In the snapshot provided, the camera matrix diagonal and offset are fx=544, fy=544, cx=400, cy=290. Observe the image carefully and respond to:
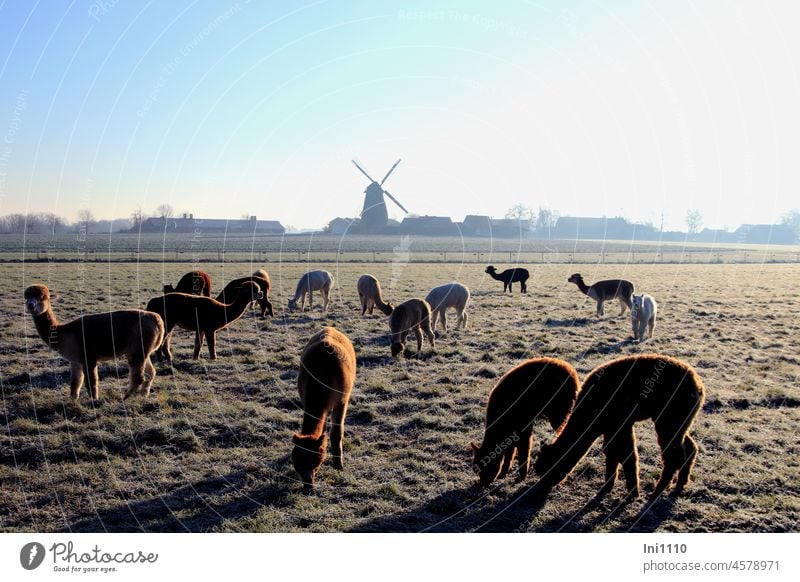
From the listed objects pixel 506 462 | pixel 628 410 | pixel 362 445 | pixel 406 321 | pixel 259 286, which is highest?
pixel 259 286

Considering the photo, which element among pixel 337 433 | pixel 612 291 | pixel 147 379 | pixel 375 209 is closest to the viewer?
pixel 337 433

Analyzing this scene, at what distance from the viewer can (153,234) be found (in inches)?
4215

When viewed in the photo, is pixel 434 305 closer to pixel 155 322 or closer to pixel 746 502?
pixel 155 322

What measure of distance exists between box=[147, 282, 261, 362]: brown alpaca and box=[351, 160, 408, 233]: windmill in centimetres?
3985

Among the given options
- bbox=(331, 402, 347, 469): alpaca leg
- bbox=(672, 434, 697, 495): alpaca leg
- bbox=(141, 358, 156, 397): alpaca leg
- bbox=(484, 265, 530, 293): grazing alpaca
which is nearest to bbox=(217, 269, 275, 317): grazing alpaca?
bbox=(141, 358, 156, 397): alpaca leg

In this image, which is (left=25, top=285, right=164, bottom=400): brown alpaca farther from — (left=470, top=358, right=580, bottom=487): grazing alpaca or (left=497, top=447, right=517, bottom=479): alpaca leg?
(left=497, top=447, right=517, bottom=479): alpaca leg

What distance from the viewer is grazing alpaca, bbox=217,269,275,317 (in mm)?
15391

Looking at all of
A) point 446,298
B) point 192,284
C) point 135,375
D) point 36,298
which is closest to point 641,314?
point 446,298

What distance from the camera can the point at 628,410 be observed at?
634 cm

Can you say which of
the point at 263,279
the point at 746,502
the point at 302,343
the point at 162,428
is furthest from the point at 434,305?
the point at 746,502

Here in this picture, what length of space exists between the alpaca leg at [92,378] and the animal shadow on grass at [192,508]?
405 cm

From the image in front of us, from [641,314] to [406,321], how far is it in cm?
756

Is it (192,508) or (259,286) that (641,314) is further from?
(192,508)
